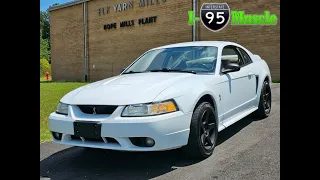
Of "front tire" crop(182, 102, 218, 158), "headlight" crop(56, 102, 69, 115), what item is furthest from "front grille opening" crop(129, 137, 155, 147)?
"headlight" crop(56, 102, 69, 115)

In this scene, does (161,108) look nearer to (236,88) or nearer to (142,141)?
(142,141)

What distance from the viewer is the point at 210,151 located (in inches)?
126

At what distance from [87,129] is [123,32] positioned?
1765 centimetres

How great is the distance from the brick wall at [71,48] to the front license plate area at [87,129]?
1610 cm

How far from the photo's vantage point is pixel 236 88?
3955 millimetres

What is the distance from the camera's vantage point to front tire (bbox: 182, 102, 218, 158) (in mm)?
3002

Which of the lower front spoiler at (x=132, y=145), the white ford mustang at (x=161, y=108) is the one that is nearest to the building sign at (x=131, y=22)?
the white ford mustang at (x=161, y=108)

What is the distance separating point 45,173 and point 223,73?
Answer: 2265 mm

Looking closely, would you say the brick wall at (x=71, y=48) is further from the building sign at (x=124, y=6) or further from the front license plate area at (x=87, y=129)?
the front license plate area at (x=87, y=129)

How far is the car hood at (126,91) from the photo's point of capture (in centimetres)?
282
